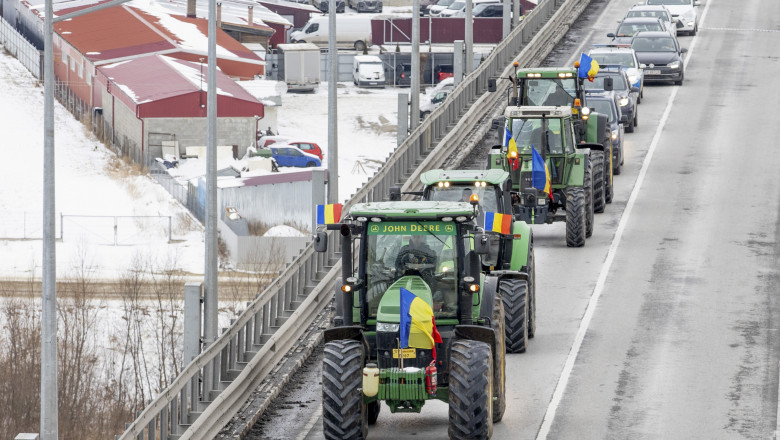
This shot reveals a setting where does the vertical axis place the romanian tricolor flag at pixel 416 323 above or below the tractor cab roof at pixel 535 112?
below

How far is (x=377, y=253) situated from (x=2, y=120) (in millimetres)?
52453

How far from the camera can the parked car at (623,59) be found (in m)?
41.7

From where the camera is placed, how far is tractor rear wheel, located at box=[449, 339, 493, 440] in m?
15.6

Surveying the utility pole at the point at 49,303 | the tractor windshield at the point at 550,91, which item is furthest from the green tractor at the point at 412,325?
the tractor windshield at the point at 550,91

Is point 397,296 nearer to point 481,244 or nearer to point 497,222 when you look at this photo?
point 481,244

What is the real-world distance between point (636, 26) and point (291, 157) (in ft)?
57.9

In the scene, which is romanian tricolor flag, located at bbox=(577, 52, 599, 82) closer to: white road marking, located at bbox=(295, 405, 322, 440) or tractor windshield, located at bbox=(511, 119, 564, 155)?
tractor windshield, located at bbox=(511, 119, 564, 155)

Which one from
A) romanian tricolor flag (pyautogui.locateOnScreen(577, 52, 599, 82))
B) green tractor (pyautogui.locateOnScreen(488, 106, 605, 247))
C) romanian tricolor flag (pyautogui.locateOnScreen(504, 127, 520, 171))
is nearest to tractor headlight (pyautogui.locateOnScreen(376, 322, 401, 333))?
romanian tricolor flag (pyautogui.locateOnScreen(504, 127, 520, 171))

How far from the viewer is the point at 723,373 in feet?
65.8

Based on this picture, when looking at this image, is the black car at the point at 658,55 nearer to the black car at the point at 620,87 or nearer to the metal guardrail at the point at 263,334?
the black car at the point at 620,87

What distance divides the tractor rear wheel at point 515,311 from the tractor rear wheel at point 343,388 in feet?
15.6

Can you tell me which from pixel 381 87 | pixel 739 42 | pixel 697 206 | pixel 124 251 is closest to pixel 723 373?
Answer: pixel 697 206

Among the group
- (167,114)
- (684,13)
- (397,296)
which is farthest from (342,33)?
(397,296)

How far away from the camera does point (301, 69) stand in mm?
Answer: 77000
